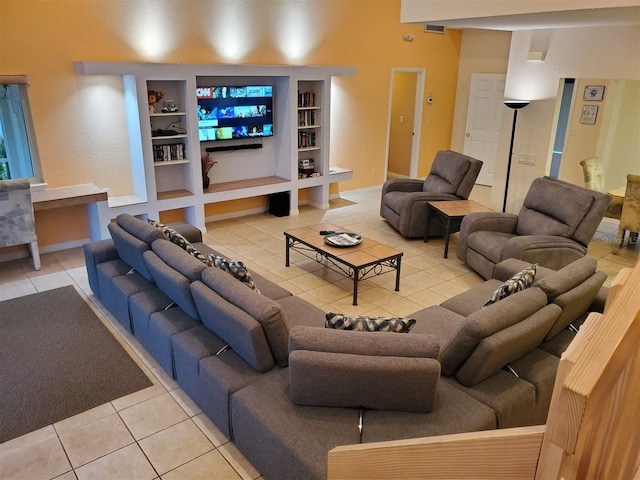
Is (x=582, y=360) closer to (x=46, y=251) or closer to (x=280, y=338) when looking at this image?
(x=280, y=338)

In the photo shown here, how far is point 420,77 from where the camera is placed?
9273 millimetres

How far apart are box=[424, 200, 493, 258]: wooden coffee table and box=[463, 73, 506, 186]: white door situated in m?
3.41

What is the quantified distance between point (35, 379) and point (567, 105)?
810 cm

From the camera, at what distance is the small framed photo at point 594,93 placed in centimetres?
661

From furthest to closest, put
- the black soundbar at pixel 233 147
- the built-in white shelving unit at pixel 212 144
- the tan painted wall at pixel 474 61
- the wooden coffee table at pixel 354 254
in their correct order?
the tan painted wall at pixel 474 61, the black soundbar at pixel 233 147, the built-in white shelving unit at pixel 212 144, the wooden coffee table at pixel 354 254

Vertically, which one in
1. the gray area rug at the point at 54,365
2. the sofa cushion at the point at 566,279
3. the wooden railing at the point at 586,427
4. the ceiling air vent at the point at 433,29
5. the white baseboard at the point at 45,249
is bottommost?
the gray area rug at the point at 54,365

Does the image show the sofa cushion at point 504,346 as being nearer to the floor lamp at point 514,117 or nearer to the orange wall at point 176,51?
the floor lamp at point 514,117

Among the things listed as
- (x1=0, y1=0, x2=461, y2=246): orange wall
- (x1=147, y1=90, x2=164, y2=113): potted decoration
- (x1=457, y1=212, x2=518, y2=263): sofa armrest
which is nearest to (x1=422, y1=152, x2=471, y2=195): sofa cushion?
(x1=457, y1=212, x2=518, y2=263): sofa armrest

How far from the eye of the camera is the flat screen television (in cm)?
671

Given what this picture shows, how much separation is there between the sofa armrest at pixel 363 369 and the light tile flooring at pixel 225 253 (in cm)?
73

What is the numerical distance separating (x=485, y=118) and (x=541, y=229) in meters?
4.86

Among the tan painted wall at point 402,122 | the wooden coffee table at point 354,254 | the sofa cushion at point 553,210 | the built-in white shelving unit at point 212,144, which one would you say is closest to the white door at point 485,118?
the tan painted wall at point 402,122

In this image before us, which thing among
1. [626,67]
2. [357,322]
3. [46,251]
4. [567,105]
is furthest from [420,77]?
[357,322]

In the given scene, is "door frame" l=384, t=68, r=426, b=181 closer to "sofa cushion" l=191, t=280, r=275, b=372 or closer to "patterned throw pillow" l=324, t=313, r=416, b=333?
"sofa cushion" l=191, t=280, r=275, b=372
